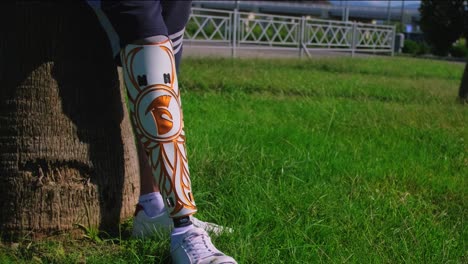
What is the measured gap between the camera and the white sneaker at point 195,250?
1.47m

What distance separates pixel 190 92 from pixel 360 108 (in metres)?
1.60

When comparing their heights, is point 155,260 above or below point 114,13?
below

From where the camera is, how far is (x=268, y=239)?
5.81ft

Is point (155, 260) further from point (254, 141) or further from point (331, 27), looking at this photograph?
point (331, 27)

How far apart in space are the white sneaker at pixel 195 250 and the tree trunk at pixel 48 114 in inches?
14.7

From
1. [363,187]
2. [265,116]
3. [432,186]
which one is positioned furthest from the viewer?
[265,116]

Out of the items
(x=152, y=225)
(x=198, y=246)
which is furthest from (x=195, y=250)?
(x=152, y=225)

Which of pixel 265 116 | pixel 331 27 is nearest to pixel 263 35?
pixel 331 27

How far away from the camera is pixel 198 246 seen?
1.50m

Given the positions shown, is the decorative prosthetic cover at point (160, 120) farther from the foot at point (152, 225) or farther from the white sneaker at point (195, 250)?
the foot at point (152, 225)

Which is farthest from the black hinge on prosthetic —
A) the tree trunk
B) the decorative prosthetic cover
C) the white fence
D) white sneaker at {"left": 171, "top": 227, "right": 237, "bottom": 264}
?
the white fence

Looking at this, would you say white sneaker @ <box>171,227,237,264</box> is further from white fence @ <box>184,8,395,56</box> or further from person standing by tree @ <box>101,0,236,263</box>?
white fence @ <box>184,8,395,56</box>

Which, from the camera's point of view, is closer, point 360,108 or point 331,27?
point 360,108

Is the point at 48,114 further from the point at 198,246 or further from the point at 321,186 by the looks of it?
the point at 321,186
